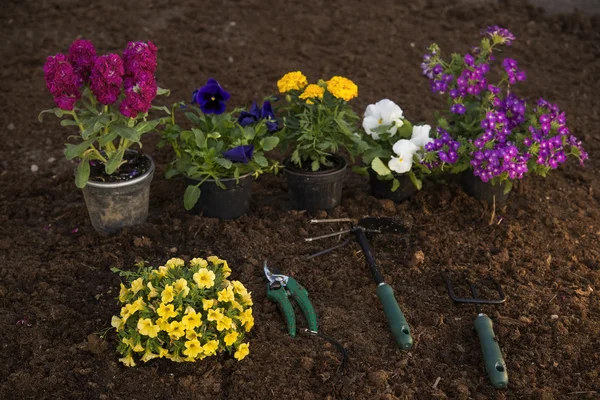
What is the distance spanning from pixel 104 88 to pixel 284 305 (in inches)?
48.4

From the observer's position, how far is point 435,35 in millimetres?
5961

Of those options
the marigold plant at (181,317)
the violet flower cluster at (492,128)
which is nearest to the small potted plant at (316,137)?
the violet flower cluster at (492,128)

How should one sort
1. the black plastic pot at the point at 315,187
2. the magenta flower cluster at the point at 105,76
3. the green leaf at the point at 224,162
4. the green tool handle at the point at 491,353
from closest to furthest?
the green tool handle at the point at 491,353, the magenta flower cluster at the point at 105,76, the green leaf at the point at 224,162, the black plastic pot at the point at 315,187

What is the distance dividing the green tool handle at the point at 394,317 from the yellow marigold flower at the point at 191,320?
0.76 meters

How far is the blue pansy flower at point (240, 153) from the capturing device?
10.9 ft

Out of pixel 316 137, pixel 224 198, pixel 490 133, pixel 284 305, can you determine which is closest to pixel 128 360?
pixel 284 305

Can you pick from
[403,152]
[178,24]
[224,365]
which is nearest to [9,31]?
[178,24]

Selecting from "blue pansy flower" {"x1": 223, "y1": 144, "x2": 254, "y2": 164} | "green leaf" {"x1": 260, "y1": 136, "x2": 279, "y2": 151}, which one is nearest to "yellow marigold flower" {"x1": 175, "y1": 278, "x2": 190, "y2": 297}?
"blue pansy flower" {"x1": 223, "y1": 144, "x2": 254, "y2": 164}

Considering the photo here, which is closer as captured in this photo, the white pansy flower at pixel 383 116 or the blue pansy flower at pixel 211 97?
the blue pansy flower at pixel 211 97

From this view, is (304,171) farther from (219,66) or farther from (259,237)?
(219,66)

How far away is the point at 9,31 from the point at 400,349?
15.3 feet

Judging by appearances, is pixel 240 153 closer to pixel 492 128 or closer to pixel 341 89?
pixel 341 89

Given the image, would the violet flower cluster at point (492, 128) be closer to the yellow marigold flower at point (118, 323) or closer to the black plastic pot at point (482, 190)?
the black plastic pot at point (482, 190)

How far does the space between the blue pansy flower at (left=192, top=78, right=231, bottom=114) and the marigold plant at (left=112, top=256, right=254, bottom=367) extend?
3.30 feet
